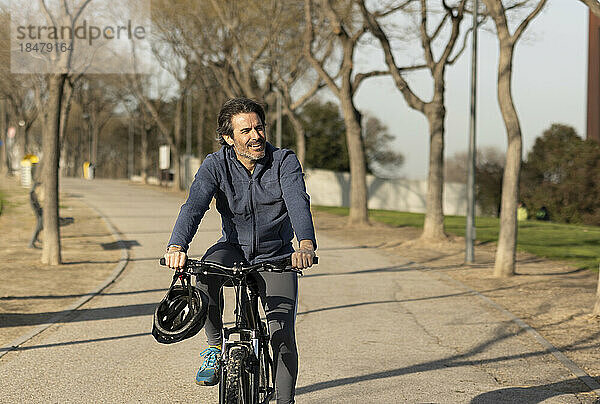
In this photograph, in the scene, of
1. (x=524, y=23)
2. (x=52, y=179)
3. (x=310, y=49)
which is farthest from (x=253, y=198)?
(x=310, y=49)

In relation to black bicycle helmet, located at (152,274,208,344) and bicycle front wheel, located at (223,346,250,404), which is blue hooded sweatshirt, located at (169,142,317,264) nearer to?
black bicycle helmet, located at (152,274,208,344)

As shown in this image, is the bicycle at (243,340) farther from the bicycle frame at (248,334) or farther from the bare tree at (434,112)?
the bare tree at (434,112)

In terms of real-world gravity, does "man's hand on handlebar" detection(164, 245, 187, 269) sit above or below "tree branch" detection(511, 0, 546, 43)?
below

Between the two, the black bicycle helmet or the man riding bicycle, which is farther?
the man riding bicycle

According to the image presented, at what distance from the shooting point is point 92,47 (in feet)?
79.8

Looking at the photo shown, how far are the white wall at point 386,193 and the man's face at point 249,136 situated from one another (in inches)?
1824

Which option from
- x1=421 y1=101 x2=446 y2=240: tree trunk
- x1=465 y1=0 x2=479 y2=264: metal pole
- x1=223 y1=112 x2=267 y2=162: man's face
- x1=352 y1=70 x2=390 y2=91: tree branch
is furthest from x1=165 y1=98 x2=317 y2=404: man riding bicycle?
x1=352 y1=70 x2=390 y2=91: tree branch

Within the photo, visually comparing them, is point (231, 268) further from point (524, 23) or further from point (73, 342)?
point (524, 23)

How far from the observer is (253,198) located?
14.0ft

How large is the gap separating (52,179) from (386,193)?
3853cm

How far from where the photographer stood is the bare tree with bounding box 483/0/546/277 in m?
13.3

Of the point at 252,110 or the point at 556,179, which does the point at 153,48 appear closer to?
the point at 556,179

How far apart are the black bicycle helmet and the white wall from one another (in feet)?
153

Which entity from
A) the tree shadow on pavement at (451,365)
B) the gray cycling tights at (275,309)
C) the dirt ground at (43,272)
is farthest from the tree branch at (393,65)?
the gray cycling tights at (275,309)
